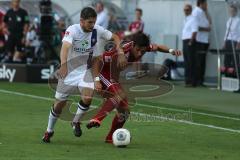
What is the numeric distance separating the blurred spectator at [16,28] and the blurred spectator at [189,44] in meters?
4.57

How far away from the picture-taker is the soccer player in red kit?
12.2 m

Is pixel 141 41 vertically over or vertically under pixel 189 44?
over

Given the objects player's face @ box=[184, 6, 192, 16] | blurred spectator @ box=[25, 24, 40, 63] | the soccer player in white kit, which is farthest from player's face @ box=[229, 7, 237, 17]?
the soccer player in white kit

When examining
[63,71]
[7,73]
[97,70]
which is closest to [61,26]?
[7,73]

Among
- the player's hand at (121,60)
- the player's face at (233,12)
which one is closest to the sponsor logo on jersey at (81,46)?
the player's hand at (121,60)

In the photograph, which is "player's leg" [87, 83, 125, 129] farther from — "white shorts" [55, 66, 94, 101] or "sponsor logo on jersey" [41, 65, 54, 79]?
"sponsor logo on jersey" [41, 65, 54, 79]

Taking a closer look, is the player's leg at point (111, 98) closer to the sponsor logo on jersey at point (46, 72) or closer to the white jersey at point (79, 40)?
the white jersey at point (79, 40)

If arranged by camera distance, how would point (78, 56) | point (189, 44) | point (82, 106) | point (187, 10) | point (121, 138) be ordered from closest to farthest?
point (121, 138)
point (78, 56)
point (82, 106)
point (189, 44)
point (187, 10)

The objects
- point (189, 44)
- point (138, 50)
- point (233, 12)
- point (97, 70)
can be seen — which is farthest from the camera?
point (189, 44)

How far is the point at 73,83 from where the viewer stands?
39.4 ft

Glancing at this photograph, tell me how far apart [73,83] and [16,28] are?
13065mm

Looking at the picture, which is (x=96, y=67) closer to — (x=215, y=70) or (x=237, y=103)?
(x=237, y=103)

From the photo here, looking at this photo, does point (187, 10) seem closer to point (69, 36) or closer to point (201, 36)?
point (201, 36)

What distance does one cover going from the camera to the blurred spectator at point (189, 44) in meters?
23.3
